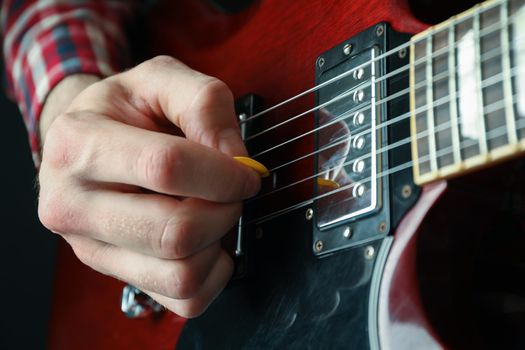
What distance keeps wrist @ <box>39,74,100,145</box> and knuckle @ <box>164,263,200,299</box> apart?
39cm

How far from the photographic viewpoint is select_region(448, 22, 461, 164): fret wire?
438 millimetres

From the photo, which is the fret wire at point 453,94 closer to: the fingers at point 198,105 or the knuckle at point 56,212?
the fingers at point 198,105

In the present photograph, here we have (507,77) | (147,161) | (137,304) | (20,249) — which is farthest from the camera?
(20,249)

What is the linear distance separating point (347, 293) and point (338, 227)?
0.18ft

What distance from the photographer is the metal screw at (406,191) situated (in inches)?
19.1

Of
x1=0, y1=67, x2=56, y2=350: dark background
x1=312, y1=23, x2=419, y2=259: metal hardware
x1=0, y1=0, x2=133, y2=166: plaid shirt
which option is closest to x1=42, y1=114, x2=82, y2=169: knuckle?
x1=312, y1=23, x2=419, y2=259: metal hardware

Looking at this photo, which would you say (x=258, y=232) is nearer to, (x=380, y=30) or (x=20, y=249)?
(x=380, y=30)

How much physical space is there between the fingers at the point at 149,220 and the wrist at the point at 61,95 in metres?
0.31

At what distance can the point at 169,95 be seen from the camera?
0.62 meters

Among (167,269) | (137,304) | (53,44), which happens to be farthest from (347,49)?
(53,44)

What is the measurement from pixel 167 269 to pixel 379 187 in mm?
198

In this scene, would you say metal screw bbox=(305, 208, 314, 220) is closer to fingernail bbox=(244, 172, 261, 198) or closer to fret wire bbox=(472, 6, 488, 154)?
fingernail bbox=(244, 172, 261, 198)

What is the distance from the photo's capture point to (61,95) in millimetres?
899

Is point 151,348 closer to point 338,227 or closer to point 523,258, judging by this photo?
point 338,227
